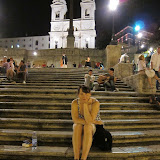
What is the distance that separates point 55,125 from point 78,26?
201 ft

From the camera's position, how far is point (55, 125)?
502cm

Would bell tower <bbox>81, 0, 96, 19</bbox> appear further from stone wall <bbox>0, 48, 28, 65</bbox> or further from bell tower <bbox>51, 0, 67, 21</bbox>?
stone wall <bbox>0, 48, 28, 65</bbox>

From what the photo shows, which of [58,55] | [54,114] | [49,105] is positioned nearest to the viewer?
[54,114]

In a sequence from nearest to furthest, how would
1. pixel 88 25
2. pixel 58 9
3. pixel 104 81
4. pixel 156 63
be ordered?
pixel 156 63 < pixel 104 81 < pixel 88 25 < pixel 58 9

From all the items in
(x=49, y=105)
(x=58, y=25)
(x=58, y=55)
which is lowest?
(x=49, y=105)

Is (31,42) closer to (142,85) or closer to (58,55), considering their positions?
(58,55)

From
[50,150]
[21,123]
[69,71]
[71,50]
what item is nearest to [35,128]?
[21,123]

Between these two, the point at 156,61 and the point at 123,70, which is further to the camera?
the point at 123,70

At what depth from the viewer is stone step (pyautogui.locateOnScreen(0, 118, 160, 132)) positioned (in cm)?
497

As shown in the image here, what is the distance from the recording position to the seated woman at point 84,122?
3.54 meters

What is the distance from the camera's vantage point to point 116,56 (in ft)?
46.8

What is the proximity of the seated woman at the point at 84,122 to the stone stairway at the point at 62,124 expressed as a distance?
0.37 m

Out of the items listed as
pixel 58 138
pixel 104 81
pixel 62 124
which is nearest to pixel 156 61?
pixel 104 81

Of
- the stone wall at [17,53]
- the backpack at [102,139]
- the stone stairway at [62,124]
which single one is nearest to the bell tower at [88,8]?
the stone wall at [17,53]
